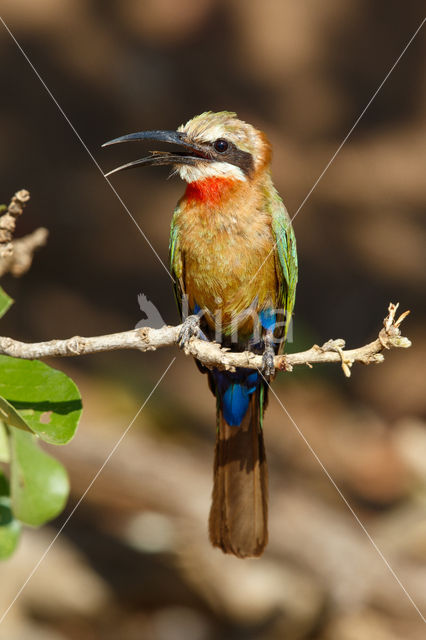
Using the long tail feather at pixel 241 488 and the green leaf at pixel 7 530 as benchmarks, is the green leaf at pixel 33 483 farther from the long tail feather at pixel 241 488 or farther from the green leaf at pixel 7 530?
the long tail feather at pixel 241 488

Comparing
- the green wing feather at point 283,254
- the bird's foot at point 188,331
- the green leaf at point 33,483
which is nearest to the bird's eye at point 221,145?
the green wing feather at point 283,254

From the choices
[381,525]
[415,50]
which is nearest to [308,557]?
[381,525]

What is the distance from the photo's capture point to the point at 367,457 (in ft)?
16.6

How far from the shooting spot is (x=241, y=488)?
111 inches

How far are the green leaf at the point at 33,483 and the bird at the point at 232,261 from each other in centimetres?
78

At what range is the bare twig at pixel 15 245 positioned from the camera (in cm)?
157

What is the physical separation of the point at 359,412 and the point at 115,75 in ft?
9.46

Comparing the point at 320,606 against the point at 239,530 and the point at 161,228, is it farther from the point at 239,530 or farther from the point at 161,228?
the point at 161,228

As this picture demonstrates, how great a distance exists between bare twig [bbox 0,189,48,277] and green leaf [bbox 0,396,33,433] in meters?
0.27

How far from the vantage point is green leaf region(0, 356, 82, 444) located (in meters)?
1.69

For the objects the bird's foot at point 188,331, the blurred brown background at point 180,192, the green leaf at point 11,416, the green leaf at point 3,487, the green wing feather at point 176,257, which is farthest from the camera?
the blurred brown background at point 180,192

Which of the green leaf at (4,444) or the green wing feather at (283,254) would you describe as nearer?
the green leaf at (4,444)

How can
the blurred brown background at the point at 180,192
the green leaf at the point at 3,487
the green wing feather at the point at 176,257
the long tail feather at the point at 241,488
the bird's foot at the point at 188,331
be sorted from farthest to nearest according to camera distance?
the blurred brown background at the point at 180,192 → the long tail feather at the point at 241,488 → the green wing feather at the point at 176,257 → the bird's foot at the point at 188,331 → the green leaf at the point at 3,487

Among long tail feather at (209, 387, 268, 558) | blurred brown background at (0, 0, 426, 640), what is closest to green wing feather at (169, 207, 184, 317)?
long tail feather at (209, 387, 268, 558)
